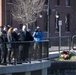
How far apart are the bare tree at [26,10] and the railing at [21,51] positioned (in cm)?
3124

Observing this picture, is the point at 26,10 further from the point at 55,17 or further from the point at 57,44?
the point at 57,44

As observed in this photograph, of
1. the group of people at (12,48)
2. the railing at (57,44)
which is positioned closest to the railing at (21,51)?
the group of people at (12,48)

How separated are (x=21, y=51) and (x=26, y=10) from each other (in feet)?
114

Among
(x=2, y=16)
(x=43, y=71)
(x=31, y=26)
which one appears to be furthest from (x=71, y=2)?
(x=43, y=71)

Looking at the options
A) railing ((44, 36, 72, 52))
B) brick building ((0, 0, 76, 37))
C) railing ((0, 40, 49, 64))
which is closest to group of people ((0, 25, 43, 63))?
railing ((0, 40, 49, 64))

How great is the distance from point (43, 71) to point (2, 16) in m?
31.8

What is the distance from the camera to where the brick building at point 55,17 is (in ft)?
176

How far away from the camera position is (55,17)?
60.6 metres

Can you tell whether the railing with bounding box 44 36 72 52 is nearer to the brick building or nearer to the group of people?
the group of people

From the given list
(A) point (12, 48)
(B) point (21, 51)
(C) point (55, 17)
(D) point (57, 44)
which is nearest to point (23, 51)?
(B) point (21, 51)

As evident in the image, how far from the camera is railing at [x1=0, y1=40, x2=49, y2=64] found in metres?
18.5

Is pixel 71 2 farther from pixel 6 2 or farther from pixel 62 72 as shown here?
pixel 62 72

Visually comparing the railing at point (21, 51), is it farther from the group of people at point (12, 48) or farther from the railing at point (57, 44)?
the railing at point (57, 44)

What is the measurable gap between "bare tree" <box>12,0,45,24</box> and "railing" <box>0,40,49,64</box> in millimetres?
31245
